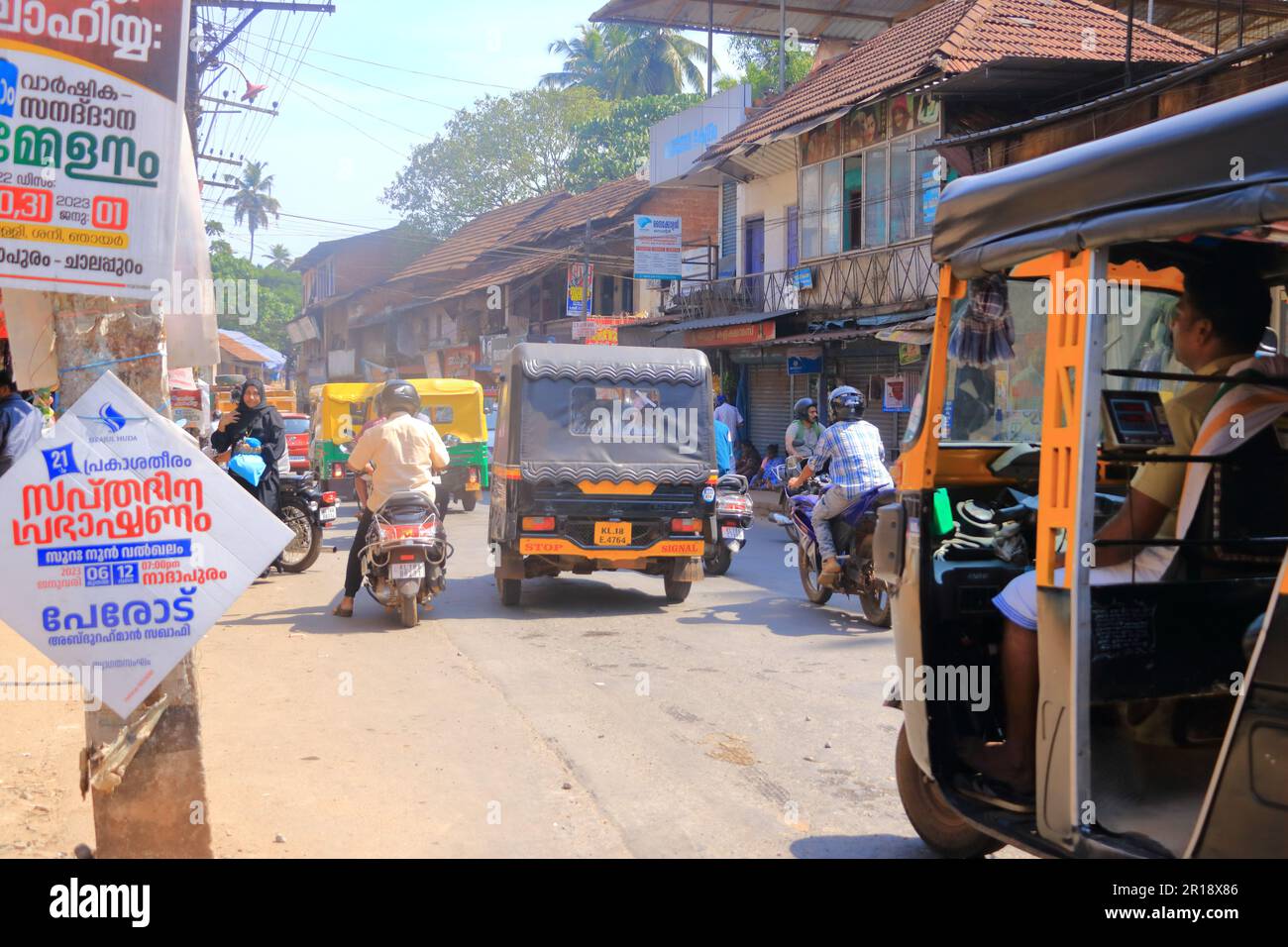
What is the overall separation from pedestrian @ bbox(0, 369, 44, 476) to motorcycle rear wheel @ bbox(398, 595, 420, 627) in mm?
2962

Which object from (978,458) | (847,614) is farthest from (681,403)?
(978,458)

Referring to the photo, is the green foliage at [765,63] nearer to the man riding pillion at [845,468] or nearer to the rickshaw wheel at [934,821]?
the man riding pillion at [845,468]

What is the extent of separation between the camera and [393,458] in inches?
374

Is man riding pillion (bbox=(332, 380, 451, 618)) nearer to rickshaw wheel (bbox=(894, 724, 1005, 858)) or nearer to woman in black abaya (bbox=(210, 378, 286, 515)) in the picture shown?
woman in black abaya (bbox=(210, 378, 286, 515))

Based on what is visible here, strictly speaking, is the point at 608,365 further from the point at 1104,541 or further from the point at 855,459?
the point at 1104,541

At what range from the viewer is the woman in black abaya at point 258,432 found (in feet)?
38.7

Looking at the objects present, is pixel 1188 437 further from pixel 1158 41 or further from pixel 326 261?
pixel 326 261

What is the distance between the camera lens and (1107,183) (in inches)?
126

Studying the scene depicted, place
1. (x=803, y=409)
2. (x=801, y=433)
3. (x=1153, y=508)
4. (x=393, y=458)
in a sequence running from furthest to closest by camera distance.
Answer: (x=801, y=433)
(x=803, y=409)
(x=393, y=458)
(x=1153, y=508)

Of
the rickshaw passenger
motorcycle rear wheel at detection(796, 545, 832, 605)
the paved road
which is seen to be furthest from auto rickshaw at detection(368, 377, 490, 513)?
the rickshaw passenger

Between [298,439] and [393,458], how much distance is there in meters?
15.6

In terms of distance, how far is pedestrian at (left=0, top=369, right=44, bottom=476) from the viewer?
8.45 m

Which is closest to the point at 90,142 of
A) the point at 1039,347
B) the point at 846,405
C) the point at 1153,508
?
the point at 1039,347
